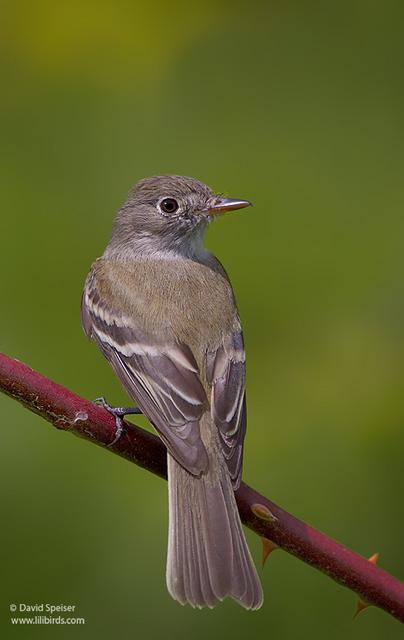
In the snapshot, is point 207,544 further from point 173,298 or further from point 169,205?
point 169,205

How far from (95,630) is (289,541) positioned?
104 centimetres

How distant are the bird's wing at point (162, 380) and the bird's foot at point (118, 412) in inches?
1.5

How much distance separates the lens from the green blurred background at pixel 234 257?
3.65 m

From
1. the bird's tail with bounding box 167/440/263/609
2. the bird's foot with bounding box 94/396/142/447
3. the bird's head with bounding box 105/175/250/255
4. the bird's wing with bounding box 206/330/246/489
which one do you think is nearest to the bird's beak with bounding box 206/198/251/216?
the bird's head with bounding box 105/175/250/255

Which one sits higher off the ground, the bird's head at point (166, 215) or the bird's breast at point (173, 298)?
the bird's head at point (166, 215)

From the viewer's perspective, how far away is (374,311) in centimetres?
414

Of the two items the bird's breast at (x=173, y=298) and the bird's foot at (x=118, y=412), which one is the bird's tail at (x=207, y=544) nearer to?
the bird's foot at (x=118, y=412)

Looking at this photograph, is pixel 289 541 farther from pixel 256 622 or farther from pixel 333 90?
pixel 333 90

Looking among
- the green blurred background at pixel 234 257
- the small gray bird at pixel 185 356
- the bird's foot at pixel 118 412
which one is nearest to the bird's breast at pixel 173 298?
the small gray bird at pixel 185 356

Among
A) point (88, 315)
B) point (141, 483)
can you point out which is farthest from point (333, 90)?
point (141, 483)

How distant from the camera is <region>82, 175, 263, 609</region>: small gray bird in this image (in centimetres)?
324

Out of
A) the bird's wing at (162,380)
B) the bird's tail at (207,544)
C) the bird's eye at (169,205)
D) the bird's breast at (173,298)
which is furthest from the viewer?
the bird's eye at (169,205)

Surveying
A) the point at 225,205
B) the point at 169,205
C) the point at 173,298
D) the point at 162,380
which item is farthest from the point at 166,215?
the point at 162,380

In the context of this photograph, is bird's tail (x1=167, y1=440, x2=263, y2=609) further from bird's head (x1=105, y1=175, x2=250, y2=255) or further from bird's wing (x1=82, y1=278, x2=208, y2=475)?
bird's head (x1=105, y1=175, x2=250, y2=255)
